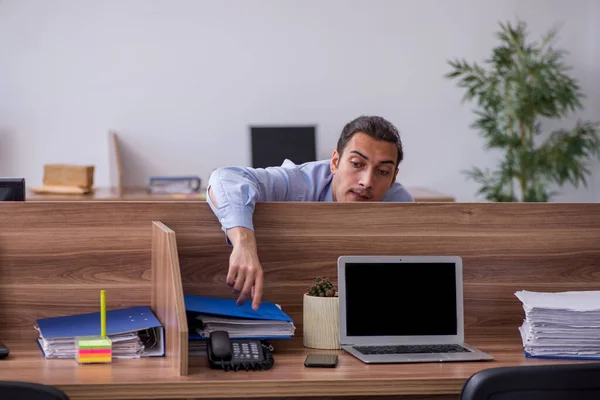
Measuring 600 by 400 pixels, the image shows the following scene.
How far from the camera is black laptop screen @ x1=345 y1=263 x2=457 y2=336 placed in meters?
1.91

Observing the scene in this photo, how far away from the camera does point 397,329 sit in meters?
1.91

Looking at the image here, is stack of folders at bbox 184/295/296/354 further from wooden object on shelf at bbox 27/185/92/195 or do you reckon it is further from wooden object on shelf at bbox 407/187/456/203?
wooden object on shelf at bbox 27/185/92/195

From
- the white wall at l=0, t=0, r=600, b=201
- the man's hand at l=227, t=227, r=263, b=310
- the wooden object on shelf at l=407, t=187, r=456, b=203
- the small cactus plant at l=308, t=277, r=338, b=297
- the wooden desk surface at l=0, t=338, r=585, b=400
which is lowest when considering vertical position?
the wooden desk surface at l=0, t=338, r=585, b=400

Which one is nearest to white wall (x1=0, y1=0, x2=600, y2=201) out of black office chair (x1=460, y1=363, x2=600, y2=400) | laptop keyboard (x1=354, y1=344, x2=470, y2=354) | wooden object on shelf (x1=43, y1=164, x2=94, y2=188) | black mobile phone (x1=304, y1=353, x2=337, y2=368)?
wooden object on shelf (x1=43, y1=164, x2=94, y2=188)

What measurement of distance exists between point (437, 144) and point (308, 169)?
3.64 metres

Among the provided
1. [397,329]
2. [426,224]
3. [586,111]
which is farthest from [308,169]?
[586,111]

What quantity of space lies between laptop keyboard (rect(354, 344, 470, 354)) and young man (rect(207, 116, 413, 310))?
0.88 feet

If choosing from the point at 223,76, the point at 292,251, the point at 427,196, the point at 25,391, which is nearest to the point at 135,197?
the point at 223,76

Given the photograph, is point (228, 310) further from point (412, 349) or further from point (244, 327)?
point (412, 349)

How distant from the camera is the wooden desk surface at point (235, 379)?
61.4 inches

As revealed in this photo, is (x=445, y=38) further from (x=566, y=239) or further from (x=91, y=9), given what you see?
(x=566, y=239)

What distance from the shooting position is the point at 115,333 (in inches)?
69.5

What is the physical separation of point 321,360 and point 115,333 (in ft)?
1.44

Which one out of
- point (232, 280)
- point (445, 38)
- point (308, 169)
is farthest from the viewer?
point (445, 38)
